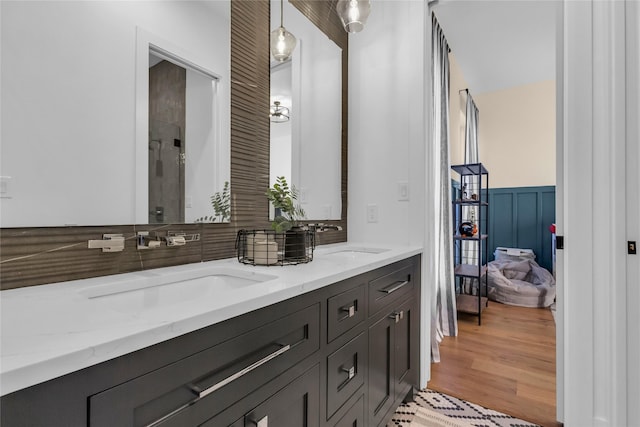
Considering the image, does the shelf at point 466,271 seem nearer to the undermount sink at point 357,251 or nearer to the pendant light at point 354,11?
the undermount sink at point 357,251

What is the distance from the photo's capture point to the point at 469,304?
10.3 ft

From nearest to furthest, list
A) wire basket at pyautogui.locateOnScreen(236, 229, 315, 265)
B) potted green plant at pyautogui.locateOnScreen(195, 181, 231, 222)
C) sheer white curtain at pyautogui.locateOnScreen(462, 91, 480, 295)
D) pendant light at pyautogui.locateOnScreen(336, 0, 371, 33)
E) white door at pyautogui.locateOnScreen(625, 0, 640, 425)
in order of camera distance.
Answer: wire basket at pyautogui.locateOnScreen(236, 229, 315, 265) < potted green plant at pyautogui.locateOnScreen(195, 181, 231, 222) < white door at pyautogui.locateOnScreen(625, 0, 640, 425) < pendant light at pyautogui.locateOnScreen(336, 0, 371, 33) < sheer white curtain at pyautogui.locateOnScreen(462, 91, 480, 295)

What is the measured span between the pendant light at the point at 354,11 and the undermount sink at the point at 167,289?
56.7 inches

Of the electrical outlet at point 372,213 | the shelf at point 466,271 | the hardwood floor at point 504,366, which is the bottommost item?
the hardwood floor at point 504,366

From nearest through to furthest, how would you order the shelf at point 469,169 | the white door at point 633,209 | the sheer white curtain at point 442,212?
the white door at point 633,209
the sheer white curtain at point 442,212
the shelf at point 469,169

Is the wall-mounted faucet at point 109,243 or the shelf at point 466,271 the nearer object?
the wall-mounted faucet at point 109,243

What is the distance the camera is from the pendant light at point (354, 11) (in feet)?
5.53

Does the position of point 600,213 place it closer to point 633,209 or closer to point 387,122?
point 633,209

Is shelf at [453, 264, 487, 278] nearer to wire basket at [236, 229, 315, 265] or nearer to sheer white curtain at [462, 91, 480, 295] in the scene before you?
sheer white curtain at [462, 91, 480, 295]

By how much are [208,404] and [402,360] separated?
1.23m

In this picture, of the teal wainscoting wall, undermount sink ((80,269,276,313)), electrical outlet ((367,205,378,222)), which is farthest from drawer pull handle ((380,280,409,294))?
the teal wainscoting wall

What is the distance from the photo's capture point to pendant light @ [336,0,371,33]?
169 cm

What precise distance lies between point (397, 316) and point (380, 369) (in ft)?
0.87

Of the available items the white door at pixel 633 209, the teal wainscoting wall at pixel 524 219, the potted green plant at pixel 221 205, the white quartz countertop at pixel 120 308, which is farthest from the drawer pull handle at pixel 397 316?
the teal wainscoting wall at pixel 524 219
